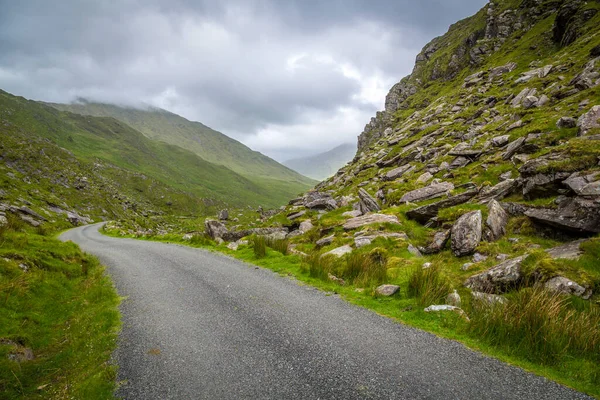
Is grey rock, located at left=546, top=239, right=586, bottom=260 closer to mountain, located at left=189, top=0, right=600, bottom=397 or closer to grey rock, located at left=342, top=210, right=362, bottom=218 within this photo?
mountain, located at left=189, top=0, right=600, bottom=397

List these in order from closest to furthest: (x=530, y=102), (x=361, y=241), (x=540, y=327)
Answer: (x=540, y=327)
(x=361, y=241)
(x=530, y=102)

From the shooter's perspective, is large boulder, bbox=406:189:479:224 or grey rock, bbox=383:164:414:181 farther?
grey rock, bbox=383:164:414:181

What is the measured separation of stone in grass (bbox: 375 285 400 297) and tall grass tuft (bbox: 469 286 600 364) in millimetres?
3073

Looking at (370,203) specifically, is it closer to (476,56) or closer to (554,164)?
(554,164)

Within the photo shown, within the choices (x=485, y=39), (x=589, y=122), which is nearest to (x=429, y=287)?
(x=589, y=122)

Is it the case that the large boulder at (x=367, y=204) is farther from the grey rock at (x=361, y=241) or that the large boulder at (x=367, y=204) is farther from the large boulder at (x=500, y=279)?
the large boulder at (x=500, y=279)

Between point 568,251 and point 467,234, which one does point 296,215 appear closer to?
point 467,234

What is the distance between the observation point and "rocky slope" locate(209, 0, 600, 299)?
34.4 ft

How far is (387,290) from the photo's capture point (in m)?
10.6

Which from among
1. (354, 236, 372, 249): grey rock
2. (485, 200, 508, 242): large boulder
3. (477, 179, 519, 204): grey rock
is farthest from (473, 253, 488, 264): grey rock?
(477, 179, 519, 204): grey rock

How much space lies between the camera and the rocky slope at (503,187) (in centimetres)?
1048

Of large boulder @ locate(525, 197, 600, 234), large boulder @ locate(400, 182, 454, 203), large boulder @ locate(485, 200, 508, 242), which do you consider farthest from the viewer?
large boulder @ locate(400, 182, 454, 203)

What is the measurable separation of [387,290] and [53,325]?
1265 centimetres

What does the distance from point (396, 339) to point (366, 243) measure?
9.98 meters
